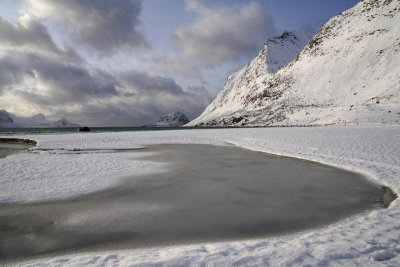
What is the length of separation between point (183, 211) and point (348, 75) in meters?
128

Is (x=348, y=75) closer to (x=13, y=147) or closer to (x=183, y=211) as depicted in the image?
(x=183, y=211)

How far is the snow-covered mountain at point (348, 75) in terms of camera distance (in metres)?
77.2

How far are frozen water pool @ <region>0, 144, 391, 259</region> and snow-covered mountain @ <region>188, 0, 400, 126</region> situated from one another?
6842cm

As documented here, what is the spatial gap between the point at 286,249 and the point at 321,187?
5.59m

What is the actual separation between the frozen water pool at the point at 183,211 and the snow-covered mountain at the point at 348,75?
68.4m

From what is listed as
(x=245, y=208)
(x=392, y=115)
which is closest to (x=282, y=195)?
(x=245, y=208)

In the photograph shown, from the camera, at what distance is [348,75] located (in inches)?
4181

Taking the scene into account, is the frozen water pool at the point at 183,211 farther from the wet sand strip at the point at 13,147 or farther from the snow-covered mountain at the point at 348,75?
the snow-covered mountain at the point at 348,75

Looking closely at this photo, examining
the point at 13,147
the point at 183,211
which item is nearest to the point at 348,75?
the point at 183,211

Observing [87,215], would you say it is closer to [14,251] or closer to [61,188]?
[14,251]

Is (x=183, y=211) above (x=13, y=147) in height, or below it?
below

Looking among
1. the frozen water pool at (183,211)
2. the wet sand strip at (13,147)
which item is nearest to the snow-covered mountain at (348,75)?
the frozen water pool at (183,211)

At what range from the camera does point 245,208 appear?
22.2ft

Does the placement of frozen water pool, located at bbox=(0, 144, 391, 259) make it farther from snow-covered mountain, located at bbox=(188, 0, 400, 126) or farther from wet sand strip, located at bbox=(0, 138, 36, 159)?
snow-covered mountain, located at bbox=(188, 0, 400, 126)
